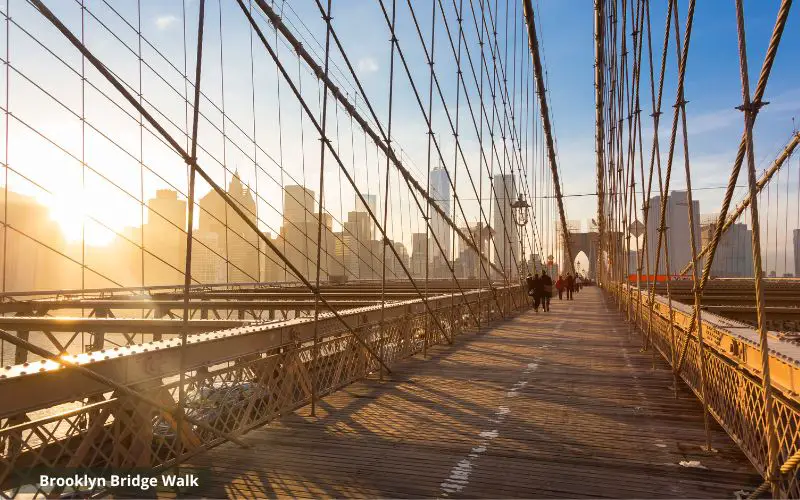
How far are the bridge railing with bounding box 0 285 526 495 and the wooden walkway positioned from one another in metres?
0.25

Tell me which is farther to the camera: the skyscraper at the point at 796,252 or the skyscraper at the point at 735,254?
the skyscraper at the point at 735,254

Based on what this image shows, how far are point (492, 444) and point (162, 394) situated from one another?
2.55 meters

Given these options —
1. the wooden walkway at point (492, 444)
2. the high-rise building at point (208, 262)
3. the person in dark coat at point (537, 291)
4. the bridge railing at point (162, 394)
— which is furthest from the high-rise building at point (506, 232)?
the high-rise building at point (208, 262)

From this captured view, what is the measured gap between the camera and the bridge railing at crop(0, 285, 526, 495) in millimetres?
3199

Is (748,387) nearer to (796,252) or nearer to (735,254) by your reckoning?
(796,252)

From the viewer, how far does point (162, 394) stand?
4.12 metres

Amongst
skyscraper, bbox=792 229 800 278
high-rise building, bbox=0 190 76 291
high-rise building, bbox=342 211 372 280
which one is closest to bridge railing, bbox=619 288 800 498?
high-rise building, bbox=342 211 372 280

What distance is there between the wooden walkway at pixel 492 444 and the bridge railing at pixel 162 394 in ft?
0.84

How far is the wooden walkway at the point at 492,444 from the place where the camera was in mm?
3883

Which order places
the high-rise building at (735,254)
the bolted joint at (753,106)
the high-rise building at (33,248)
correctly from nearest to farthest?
1. the bolted joint at (753,106)
2. the high-rise building at (33,248)
3. the high-rise building at (735,254)

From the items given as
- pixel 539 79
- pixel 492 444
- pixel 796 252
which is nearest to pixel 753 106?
pixel 492 444

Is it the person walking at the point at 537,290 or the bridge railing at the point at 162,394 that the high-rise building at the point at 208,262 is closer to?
the person walking at the point at 537,290

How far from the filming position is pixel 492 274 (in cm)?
5425

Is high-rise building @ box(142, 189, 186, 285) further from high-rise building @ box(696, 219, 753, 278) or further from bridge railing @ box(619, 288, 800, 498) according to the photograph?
high-rise building @ box(696, 219, 753, 278)
